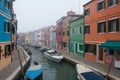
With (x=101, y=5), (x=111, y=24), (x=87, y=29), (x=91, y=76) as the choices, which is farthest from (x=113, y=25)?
(x=87, y=29)

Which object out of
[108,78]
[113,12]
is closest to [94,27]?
[113,12]

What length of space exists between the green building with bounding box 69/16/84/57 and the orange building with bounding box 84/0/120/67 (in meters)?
2.43

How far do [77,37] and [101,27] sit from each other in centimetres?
1244

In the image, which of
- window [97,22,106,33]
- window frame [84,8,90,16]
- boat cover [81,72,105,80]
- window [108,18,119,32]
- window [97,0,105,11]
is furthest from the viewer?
window frame [84,8,90,16]

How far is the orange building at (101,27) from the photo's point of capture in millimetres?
22672

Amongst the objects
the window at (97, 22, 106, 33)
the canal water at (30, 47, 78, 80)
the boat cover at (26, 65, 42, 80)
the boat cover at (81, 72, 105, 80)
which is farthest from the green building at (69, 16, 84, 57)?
the boat cover at (81, 72, 105, 80)

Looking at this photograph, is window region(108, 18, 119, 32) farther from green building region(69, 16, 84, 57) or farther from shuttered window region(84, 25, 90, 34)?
green building region(69, 16, 84, 57)

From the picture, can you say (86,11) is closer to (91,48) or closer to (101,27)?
(91,48)

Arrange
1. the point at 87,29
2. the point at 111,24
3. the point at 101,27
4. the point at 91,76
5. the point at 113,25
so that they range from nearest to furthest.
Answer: the point at 91,76 < the point at 113,25 < the point at 111,24 < the point at 101,27 < the point at 87,29

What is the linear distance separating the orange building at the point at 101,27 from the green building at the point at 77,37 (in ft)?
7.97

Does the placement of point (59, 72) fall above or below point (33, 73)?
below

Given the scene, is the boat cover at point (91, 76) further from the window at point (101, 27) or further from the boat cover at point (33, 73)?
the window at point (101, 27)

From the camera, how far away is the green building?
1405 inches

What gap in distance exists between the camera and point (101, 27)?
26750mm
